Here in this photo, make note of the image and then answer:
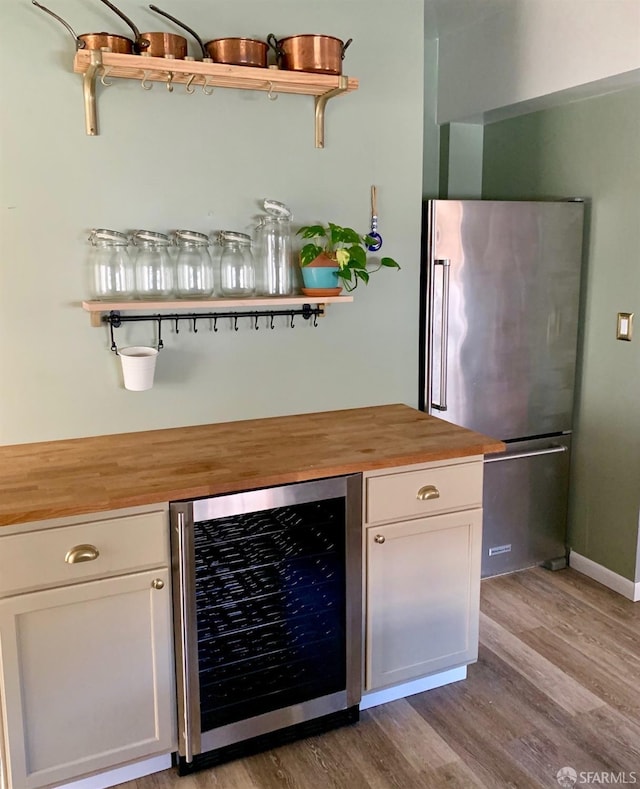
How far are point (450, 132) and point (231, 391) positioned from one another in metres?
2.03

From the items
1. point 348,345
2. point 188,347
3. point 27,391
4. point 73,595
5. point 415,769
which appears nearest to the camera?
point 73,595

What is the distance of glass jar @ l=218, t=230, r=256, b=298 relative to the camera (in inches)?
95.6

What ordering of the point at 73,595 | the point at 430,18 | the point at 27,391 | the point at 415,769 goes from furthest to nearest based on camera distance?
the point at 430,18
the point at 27,391
the point at 415,769
the point at 73,595

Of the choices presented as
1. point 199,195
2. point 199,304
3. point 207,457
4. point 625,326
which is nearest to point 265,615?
point 207,457

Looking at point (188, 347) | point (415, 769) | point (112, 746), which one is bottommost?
point (415, 769)

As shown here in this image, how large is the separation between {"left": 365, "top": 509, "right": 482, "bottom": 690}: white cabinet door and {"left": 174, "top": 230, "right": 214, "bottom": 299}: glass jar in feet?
3.15

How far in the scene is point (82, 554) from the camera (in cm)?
183

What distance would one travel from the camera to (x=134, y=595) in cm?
192

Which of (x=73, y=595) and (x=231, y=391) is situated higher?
(x=231, y=391)

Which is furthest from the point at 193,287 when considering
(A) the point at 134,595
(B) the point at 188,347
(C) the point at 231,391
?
(A) the point at 134,595

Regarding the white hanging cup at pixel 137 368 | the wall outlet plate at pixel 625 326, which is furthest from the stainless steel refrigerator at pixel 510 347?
the white hanging cup at pixel 137 368

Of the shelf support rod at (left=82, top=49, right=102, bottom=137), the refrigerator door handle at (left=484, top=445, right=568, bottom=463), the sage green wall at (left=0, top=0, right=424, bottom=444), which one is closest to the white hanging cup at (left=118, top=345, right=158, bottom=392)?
the sage green wall at (left=0, top=0, right=424, bottom=444)

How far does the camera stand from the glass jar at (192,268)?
7.73 ft

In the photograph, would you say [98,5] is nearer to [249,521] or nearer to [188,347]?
[188,347]
